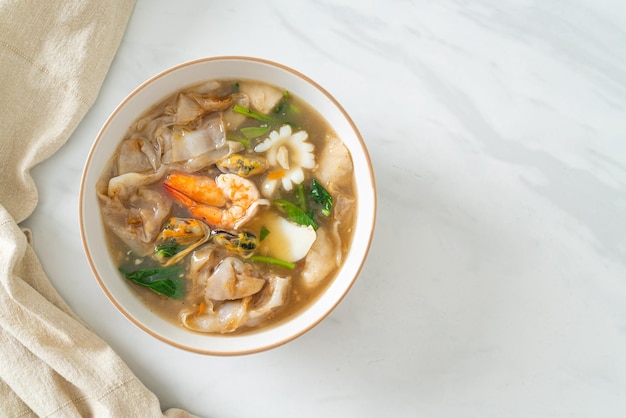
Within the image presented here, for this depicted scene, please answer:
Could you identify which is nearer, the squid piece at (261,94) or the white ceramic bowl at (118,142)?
the white ceramic bowl at (118,142)

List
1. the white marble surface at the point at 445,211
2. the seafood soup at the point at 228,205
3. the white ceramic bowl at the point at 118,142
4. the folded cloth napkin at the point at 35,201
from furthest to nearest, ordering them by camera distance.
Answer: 1. the white marble surface at the point at 445,211
2. the folded cloth napkin at the point at 35,201
3. the seafood soup at the point at 228,205
4. the white ceramic bowl at the point at 118,142

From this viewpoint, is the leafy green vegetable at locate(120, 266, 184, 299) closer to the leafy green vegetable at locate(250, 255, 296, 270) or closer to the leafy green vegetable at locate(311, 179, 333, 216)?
the leafy green vegetable at locate(250, 255, 296, 270)

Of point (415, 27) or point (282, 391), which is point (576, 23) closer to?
point (415, 27)

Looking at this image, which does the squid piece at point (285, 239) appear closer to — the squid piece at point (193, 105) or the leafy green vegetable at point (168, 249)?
the leafy green vegetable at point (168, 249)

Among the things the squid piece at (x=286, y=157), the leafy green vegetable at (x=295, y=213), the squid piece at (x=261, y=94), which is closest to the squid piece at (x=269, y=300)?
the leafy green vegetable at (x=295, y=213)

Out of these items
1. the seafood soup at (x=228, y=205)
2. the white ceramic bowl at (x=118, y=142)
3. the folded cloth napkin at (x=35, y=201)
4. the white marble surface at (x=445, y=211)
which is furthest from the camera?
the white marble surface at (x=445, y=211)

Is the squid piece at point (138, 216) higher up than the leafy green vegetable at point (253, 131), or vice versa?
the leafy green vegetable at point (253, 131)

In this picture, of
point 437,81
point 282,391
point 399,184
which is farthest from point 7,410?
point 437,81
